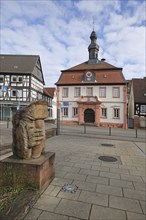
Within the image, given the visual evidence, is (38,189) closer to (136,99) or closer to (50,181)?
(50,181)

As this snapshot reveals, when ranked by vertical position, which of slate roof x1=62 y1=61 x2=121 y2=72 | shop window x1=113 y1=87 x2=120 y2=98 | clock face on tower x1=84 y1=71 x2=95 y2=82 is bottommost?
shop window x1=113 y1=87 x2=120 y2=98

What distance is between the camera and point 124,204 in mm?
3373

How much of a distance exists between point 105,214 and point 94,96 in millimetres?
26626

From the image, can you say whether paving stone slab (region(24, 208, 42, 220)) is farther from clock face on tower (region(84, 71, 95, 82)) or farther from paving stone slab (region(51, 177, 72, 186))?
clock face on tower (region(84, 71, 95, 82))

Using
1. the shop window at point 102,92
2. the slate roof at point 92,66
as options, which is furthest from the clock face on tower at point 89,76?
the shop window at point 102,92

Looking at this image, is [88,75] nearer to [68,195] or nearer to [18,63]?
[18,63]

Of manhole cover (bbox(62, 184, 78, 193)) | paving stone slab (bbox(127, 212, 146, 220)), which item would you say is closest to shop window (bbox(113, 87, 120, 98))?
manhole cover (bbox(62, 184, 78, 193))

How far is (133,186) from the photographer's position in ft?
14.1

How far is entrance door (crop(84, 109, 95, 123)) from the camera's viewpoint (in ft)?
96.5

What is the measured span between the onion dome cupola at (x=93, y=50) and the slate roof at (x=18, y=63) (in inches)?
416

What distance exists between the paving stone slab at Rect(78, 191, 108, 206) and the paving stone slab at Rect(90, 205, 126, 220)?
19 centimetres

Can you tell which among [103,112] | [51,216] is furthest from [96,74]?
[51,216]

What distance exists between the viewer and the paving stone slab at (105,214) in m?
2.89

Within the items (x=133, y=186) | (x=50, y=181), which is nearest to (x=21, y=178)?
(x=50, y=181)
